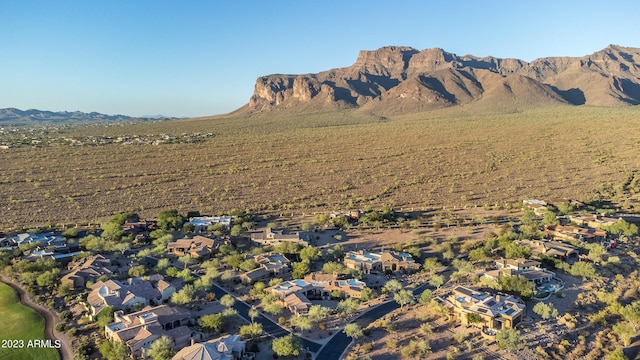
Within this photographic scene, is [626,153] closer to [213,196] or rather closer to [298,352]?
[213,196]

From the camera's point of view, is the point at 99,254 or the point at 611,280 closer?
the point at 611,280

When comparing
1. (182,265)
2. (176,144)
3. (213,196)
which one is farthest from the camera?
(176,144)

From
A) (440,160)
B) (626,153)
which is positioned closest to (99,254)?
(440,160)

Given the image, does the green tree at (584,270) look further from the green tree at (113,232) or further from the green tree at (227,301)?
the green tree at (113,232)

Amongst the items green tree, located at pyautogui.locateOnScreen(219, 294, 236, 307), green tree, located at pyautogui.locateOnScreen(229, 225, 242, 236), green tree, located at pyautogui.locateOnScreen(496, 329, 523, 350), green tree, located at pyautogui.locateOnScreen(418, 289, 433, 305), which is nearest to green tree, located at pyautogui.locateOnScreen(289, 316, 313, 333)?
green tree, located at pyautogui.locateOnScreen(219, 294, 236, 307)

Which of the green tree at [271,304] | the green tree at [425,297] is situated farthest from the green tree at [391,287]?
the green tree at [271,304]

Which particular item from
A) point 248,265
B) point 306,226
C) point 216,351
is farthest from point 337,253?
point 216,351
